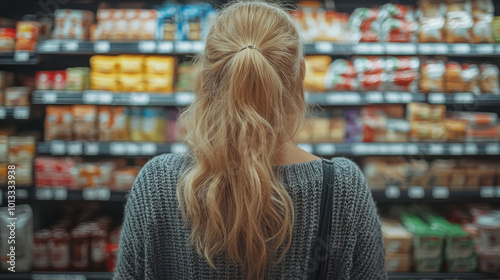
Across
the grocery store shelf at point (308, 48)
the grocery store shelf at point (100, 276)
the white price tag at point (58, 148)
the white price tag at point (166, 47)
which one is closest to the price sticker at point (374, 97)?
the grocery store shelf at point (308, 48)

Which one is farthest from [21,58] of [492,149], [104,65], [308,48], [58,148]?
[492,149]

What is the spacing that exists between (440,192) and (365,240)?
6.22 ft

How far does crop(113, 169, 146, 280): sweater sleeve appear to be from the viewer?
86 centimetres

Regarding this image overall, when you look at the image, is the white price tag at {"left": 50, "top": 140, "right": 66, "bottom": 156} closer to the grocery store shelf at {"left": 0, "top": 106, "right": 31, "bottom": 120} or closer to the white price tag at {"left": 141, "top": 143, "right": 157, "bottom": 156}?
the grocery store shelf at {"left": 0, "top": 106, "right": 31, "bottom": 120}

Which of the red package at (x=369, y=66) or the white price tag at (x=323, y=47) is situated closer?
the white price tag at (x=323, y=47)

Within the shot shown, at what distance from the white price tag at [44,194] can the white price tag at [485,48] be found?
297 centimetres

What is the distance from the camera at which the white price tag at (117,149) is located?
241cm

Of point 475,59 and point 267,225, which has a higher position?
point 475,59

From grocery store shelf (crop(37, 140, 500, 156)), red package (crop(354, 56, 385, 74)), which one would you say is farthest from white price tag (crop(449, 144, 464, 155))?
red package (crop(354, 56, 385, 74))

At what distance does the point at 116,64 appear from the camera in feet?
8.13

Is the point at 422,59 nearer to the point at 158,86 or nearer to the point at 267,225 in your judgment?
the point at 158,86

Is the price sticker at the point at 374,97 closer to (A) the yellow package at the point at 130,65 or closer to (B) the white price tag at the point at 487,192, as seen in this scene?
(B) the white price tag at the point at 487,192

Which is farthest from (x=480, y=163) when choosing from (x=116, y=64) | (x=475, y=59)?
(x=116, y=64)

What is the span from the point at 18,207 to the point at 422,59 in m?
3.03
